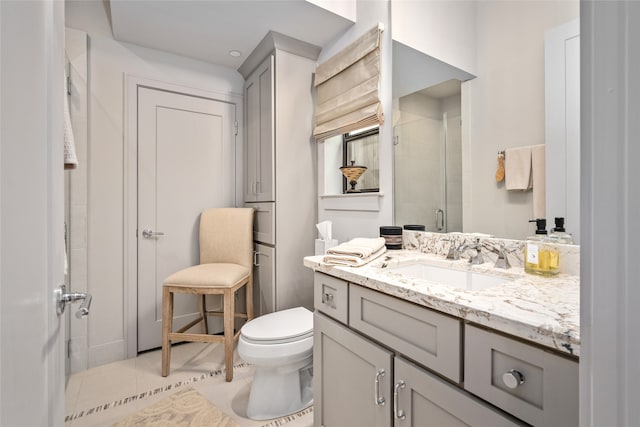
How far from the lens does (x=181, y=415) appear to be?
1624mm

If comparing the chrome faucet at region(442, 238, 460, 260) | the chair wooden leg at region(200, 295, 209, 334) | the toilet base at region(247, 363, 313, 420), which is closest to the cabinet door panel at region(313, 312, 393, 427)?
the toilet base at region(247, 363, 313, 420)

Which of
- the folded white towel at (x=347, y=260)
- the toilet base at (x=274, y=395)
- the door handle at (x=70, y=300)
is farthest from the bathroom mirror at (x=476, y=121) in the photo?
the door handle at (x=70, y=300)

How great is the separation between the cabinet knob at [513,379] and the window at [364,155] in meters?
1.37

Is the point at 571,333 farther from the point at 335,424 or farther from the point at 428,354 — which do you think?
the point at 335,424

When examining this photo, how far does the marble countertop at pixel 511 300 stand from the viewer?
2.06ft

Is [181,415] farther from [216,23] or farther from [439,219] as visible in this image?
[216,23]

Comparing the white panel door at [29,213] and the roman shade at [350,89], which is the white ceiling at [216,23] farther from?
the white panel door at [29,213]

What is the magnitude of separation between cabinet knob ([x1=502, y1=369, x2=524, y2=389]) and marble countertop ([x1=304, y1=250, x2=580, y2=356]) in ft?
0.28

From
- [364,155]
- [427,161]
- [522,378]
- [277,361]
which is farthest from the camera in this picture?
[364,155]

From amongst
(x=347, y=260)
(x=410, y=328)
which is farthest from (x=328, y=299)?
(x=410, y=328)

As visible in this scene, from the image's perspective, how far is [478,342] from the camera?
0.75 metres

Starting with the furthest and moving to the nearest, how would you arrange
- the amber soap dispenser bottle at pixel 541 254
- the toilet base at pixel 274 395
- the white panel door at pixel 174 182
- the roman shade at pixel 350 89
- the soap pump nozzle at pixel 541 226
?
the white panel door at pixel 174 182 < the roman shade at pixel 350 89 < the toilet base at pixel 274 395 < the soap pump nozzle at pixel 541 226 < the amber soap dispenser bottle at pixel 541 254

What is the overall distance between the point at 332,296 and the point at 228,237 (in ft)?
4.57

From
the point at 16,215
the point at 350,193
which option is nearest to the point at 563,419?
the point at 16,215
